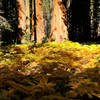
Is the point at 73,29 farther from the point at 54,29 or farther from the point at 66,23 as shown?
the point at 54,29

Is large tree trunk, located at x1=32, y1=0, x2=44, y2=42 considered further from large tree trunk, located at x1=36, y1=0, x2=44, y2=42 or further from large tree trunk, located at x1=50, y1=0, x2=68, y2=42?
large tree trunk, located at x1=50, y1=0, x2=68, y2=42

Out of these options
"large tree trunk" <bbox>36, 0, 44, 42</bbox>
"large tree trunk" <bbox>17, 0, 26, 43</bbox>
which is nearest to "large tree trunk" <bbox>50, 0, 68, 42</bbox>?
"large tree trunk" <bbox>36, 0, 44, 42</bbox>

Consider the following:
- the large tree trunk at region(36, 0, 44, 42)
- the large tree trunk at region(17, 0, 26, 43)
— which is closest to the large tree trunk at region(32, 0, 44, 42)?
the large tree trunk at region(36, 0, 44, 42)

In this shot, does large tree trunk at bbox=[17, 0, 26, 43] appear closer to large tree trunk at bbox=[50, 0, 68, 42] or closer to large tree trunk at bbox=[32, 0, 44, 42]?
large tree trunk at bbox=[32, 0, 44, 42]

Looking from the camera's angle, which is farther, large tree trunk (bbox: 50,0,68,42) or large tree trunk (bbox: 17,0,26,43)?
→ large tree trunk (bbox: 17,0,26,43)

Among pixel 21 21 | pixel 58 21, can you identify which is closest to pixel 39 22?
pixel 58 21

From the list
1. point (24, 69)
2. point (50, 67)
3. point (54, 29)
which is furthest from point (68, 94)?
point (54, 29)

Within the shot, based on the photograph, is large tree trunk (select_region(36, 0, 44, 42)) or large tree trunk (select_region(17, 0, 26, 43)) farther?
large tree trunk (select_region(17, 0, 26, 43))

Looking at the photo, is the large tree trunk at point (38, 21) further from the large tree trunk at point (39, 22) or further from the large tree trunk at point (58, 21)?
the large tree trunk at point (58, 21)

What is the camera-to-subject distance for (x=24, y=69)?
3498 millimetres

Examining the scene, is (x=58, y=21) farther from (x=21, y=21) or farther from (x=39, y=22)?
(x=21, y=21)

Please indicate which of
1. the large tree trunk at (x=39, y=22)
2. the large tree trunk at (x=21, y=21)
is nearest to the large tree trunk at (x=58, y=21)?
the large tree trunk at (x=39, y=22)

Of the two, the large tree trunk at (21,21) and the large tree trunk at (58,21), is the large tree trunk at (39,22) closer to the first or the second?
the large tree trunk at (58,21)

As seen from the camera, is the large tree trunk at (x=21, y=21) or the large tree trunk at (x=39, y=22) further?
the large tree trunk at (x=21, y=21)
